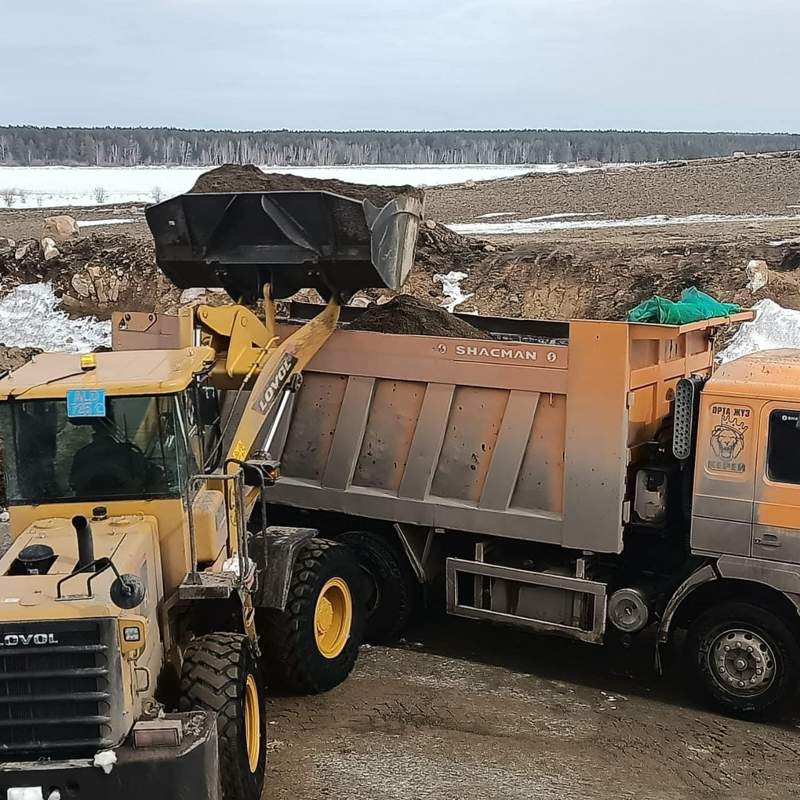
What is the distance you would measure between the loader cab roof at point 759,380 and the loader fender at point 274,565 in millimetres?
3153

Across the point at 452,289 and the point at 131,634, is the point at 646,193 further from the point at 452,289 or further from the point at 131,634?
the point at 131,634

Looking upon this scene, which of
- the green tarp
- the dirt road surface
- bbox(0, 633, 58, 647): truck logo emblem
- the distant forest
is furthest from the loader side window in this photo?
the distant forest

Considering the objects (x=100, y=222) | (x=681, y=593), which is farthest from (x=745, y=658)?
(x=100, y=222)

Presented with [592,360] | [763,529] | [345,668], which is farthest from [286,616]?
[763,529]

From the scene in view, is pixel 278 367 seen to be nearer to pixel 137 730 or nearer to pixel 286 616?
pixel 286 616

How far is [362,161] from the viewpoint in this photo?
141500mm

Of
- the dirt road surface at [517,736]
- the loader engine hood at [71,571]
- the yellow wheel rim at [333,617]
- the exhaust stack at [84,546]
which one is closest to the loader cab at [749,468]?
the dirt road surface at [517,736]

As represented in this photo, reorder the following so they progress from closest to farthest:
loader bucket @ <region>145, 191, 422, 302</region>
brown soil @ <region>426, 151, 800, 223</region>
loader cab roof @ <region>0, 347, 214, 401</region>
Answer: loader cab roof @ <region>0, 347, 214, 401</region> → loader bucket @ <region>145, 191, 422, 302</region> → brown soil @ <region>426, 151, 800, 223</region>

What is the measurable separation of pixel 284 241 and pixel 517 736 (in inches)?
165

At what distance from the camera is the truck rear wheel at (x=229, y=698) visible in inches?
216

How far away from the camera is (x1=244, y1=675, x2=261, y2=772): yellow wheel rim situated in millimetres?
5828

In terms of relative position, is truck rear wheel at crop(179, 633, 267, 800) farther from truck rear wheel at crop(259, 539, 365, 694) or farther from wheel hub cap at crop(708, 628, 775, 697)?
wheel hub cap at crop(708, 628, 775, 697)

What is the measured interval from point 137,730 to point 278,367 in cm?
355

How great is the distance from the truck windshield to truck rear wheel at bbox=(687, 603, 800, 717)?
3961mm
